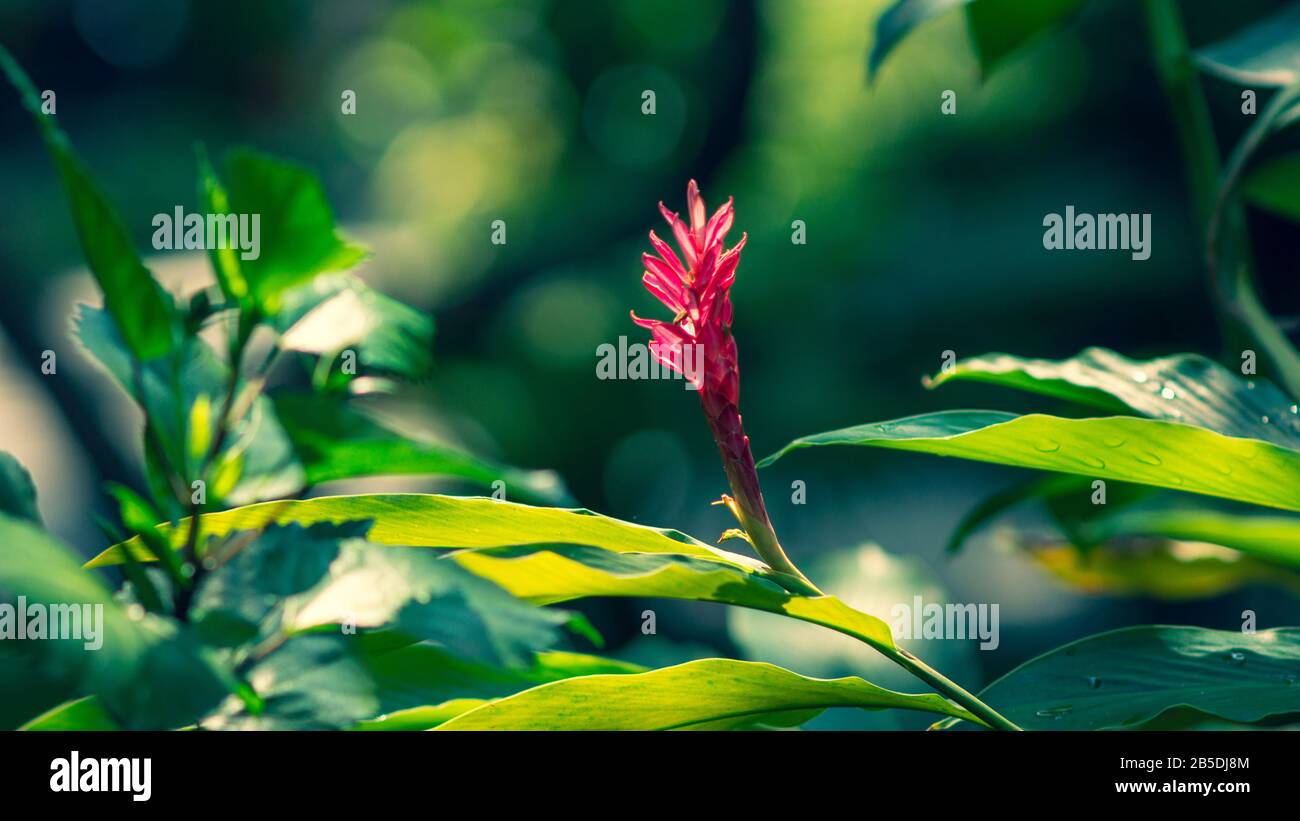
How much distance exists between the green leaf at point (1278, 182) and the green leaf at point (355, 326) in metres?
0.59

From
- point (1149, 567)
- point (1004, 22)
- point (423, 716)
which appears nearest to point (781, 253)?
point (1149, 567)

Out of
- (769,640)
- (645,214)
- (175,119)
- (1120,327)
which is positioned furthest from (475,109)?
(769,640)

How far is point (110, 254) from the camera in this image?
30 cm

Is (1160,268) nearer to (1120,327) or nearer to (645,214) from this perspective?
(1120,327)

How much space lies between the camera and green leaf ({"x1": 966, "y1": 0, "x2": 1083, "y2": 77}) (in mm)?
653

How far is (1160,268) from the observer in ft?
7.96

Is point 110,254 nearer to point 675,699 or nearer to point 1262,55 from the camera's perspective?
point 675,699

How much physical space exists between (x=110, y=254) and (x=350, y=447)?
10cm

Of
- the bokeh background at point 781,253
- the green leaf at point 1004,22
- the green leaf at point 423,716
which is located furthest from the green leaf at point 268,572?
the bokeh background at point 781,253

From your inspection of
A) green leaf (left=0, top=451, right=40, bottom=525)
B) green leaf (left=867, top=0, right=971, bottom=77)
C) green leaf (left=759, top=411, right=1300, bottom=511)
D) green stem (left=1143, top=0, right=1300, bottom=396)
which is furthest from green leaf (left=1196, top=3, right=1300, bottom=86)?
green leaf (left=0, top=451, right=40, bottom=525)

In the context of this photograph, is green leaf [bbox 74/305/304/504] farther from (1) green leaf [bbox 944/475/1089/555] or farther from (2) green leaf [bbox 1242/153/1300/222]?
(2) green leaf [bbox 1242/153/1300/222]

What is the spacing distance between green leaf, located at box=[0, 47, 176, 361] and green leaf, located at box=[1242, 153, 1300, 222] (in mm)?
682

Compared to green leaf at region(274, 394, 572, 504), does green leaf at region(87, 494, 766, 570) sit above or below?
below
